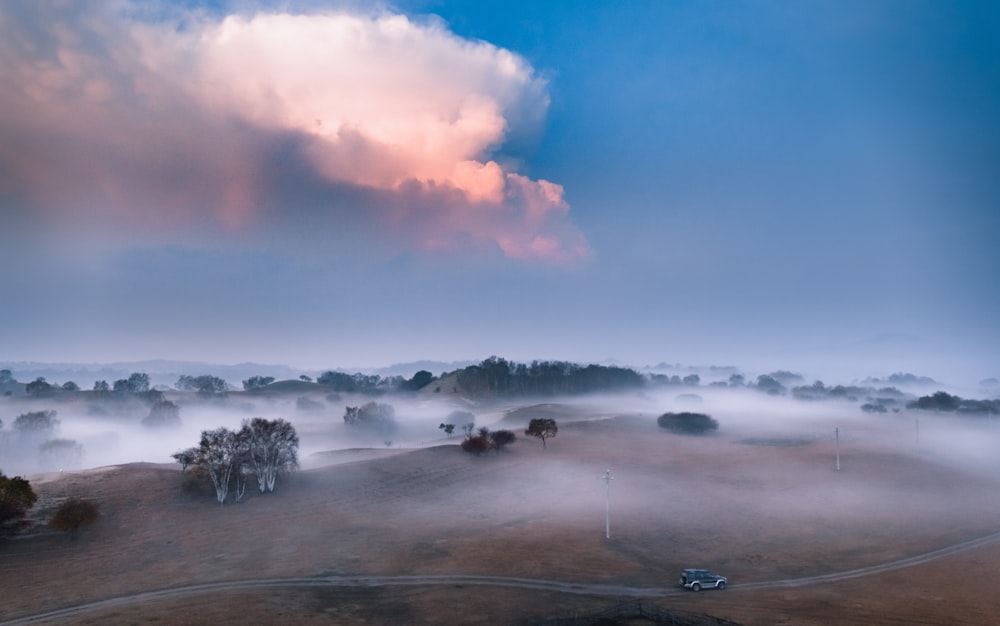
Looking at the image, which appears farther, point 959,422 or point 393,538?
point 959,422

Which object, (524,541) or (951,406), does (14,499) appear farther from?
(951,406)

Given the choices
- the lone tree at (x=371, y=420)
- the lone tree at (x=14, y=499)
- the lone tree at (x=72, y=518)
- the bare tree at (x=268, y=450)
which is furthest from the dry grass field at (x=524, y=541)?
the lone tree at (x=371, y=420)

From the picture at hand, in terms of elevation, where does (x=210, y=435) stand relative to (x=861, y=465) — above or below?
above

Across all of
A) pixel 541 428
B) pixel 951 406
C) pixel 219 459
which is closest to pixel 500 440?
pixel 541 428

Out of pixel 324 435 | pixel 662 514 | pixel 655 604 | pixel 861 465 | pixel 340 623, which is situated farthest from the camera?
pixel 324 435

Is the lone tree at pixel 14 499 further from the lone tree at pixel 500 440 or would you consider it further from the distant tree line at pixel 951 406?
the distant tree line at pixel 951 406

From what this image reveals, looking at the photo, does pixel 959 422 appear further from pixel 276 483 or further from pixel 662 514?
pixel 276 483

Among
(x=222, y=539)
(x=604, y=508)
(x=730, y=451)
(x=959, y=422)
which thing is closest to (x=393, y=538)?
(x=222, y=539)

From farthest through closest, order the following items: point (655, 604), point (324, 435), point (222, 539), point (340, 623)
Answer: point (324, 435), point (222, 539), point (655, 604), point (340, 623)
